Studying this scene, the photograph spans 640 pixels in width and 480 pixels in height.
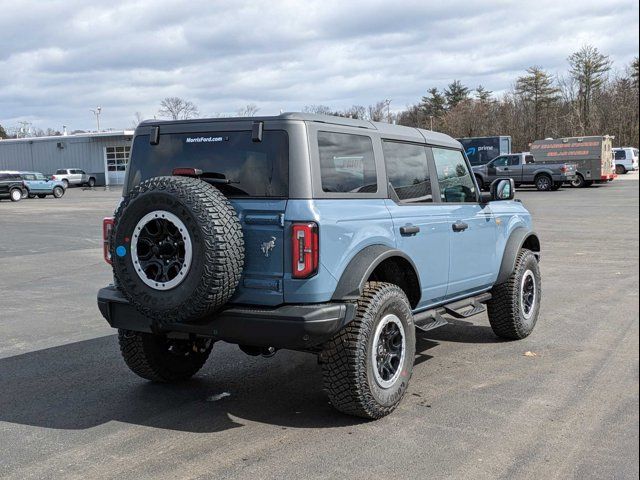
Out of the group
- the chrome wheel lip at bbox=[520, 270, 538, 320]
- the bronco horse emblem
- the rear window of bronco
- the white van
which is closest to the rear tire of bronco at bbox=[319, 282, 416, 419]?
the bronco horse emblem

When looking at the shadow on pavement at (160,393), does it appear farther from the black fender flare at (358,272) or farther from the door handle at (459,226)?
the door handle at (459,226)

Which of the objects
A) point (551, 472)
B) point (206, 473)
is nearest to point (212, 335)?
point (206, 473)

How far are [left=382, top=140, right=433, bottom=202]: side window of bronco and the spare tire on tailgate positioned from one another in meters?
1.52

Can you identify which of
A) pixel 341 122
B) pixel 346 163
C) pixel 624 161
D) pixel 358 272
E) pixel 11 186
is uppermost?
pixel 624 161

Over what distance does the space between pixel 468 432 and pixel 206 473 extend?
1692mm

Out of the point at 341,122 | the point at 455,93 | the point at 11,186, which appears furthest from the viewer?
the point at 455,93

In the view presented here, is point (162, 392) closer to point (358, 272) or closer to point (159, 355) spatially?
point (159, 355)

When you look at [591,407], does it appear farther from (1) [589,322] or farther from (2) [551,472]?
(1) [589,322]

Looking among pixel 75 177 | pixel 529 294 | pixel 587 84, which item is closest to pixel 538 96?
pixel 587 84

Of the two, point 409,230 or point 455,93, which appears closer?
point 409,230

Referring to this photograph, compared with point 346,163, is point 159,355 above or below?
below

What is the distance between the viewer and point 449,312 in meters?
5.80

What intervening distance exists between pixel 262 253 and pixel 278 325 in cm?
48

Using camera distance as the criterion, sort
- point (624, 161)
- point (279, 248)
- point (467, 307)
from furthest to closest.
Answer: point (624, 161) < point (467, 307) < point (279, 248)
